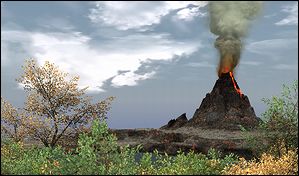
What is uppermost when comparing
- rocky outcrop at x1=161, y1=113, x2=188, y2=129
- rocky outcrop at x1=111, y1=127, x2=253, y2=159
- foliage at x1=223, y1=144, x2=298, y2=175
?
rocky outcrop at x1=161, y1=113, x2=188, y2=129

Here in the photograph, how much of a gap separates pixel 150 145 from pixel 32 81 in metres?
31.4

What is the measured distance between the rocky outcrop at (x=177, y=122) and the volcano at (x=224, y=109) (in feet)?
4.94

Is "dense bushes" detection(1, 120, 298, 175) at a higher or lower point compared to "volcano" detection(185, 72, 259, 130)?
lower

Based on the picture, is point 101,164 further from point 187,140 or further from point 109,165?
point 187,140

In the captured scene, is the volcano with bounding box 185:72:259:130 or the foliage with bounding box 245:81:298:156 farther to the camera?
the volcano with bounding box 185:72:259:130

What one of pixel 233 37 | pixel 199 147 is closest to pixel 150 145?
pixel 199 147

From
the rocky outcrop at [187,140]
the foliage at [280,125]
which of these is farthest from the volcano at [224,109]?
the foliage at [280,125]

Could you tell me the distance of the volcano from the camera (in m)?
93.2

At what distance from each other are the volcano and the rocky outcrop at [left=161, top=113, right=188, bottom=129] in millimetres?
1505

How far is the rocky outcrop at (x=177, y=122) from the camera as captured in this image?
98875 millimetres

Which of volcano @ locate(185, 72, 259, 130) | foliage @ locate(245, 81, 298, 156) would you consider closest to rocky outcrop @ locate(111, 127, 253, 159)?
volcano @ locate(185, 72, 259, 130)

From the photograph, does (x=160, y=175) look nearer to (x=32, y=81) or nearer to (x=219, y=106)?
(x=32, y=81)

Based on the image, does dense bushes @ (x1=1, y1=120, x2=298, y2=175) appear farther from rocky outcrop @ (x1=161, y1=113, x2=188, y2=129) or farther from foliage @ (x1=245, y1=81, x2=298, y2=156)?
rocky outcrop @ (x1=161, y1=113, x2=188, y2=129)

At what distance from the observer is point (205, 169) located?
81.0 feet
